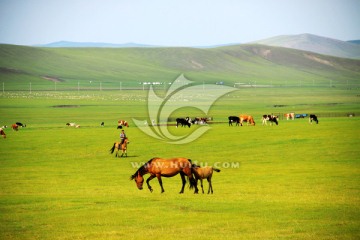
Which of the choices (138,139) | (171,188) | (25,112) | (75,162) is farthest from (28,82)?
(171,188)

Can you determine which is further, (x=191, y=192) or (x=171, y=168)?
(x=191, y=192)

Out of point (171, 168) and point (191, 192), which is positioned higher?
point (171, 168)

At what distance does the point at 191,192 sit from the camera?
20.7 m

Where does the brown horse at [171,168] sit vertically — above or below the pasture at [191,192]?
above

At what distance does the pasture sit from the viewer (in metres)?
15.0

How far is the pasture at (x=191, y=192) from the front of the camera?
15.0 meters

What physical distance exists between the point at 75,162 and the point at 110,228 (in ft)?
56.0

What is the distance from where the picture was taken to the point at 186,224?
15.5 m

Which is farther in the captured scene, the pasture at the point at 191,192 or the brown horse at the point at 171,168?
the brown horse at the point at 171,168

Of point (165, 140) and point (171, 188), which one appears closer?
point (171, 188)

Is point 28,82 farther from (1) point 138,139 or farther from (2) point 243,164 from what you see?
(2) point 243,164

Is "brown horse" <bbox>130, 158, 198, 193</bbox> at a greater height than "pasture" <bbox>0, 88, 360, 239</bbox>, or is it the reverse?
"brown horse" <bbox>130, 158, 198, 193</bbox>

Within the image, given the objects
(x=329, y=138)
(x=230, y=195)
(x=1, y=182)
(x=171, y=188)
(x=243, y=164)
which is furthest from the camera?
(x=329, y=138)

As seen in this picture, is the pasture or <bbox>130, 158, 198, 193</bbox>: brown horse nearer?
the pasture
